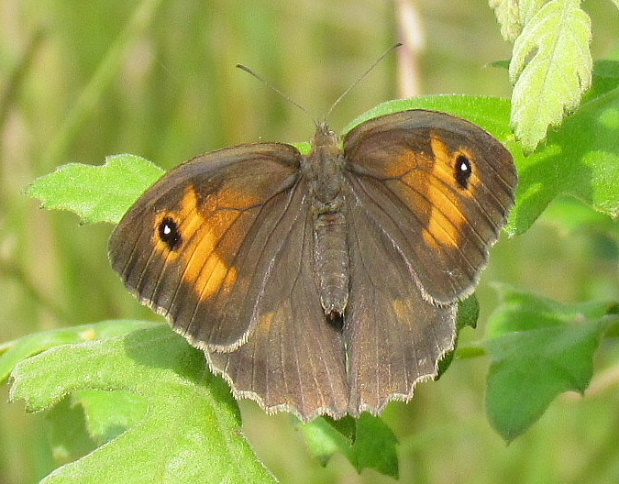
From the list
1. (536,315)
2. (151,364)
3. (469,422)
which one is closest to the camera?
(151,364)

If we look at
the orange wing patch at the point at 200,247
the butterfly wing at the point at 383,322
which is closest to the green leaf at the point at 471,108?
the butterfly wing at the point at 383,322

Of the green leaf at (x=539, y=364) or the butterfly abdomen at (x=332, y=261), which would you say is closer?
the butterfly abdomen at (x=332, y=261)

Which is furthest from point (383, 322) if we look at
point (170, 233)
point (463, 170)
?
point (170, 233)

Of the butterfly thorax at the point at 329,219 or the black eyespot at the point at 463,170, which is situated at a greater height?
the black eyespot at the point at 463,170

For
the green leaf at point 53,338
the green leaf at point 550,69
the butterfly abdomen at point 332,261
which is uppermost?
the green leaf at point 550,69

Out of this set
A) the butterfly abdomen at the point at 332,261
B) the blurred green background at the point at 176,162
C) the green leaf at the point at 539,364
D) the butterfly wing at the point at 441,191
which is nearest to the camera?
the butterfly wing at the point at 441,191

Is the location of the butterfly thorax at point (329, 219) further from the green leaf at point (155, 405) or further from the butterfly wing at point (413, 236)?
the green leaf at point (155, 405)

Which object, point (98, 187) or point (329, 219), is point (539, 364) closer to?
point (329, 219)

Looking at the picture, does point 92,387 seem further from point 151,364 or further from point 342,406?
point 342,406

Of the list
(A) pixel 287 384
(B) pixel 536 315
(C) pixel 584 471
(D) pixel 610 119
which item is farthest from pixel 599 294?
(A) pixel 287 384
